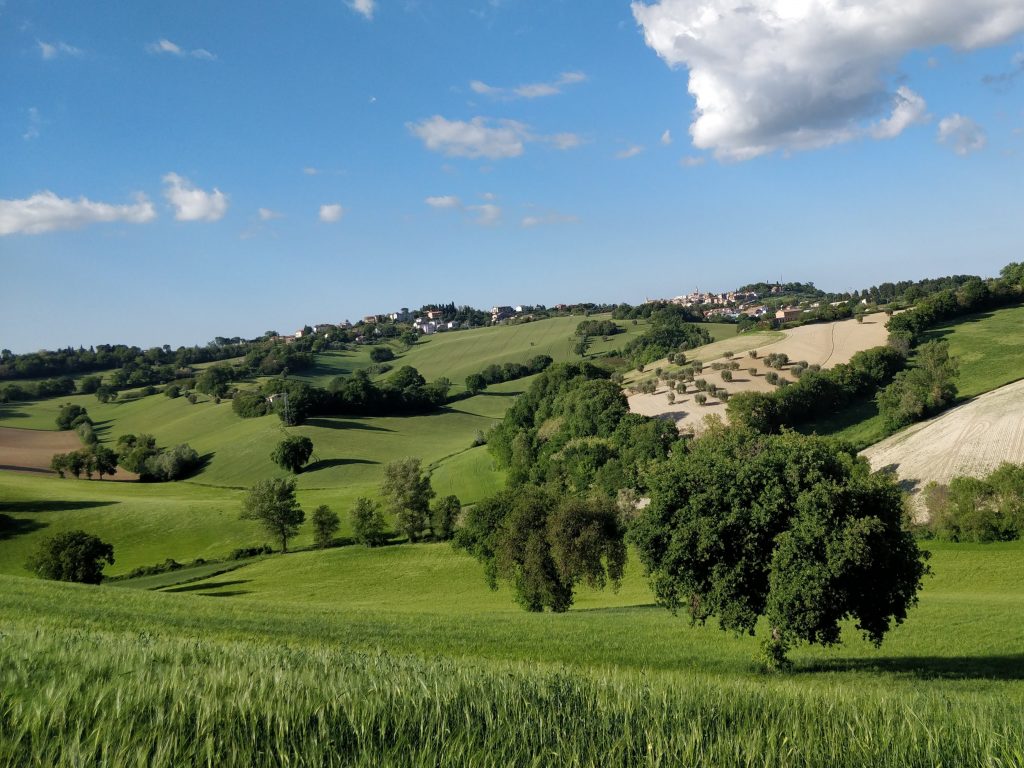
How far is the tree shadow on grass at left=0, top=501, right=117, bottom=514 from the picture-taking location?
80.6 meters

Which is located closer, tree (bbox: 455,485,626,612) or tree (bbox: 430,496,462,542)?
tree (bbox: 455,485,626,612)

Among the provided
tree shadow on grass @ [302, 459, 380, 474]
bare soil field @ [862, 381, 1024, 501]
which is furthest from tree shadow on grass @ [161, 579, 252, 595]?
bare soil field @ [862, 381, 1024, 501]

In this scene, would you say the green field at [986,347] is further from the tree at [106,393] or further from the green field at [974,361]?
the tree at [106,393]

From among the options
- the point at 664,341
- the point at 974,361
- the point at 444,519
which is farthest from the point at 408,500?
the point at 664,341

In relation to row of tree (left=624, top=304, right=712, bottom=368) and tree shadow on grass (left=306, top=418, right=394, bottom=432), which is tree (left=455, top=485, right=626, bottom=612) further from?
row of tree (left=624, top=304, right=712, bottom=368)

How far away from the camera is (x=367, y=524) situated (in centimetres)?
6950

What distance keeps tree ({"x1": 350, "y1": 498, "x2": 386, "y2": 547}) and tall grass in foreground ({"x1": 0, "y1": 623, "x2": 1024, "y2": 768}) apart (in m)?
65.4

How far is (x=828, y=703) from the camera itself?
5848 millimetres

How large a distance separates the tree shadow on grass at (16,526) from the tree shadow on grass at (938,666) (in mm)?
84077

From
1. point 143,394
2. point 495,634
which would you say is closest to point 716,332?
point 143,394

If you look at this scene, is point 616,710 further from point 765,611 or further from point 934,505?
point 934,505

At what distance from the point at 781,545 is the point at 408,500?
5546 cm

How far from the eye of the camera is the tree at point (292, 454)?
114875mm

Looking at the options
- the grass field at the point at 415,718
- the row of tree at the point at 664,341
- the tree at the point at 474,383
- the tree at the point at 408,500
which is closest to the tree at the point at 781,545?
the grass field at the point at 415,718
